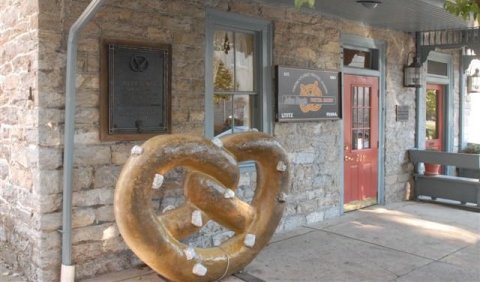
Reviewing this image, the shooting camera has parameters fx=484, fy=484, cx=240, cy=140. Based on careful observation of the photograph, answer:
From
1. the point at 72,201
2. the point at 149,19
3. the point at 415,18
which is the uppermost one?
the point at 415,18

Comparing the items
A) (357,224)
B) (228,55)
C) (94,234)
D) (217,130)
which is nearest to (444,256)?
(357,224)

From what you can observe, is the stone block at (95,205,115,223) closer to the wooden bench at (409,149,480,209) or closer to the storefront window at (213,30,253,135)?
the storefront window at (213,30,253,135)

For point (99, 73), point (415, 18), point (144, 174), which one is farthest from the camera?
point (415, 18)

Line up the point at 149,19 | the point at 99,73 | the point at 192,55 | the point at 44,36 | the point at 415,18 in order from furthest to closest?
1. the point at 415,18
2. the point at 192,55
3. the point at 149,19
4. the point at 99,73
5. the point at 44,36

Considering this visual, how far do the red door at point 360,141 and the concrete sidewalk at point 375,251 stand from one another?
0.42 metres

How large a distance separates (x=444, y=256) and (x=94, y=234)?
3.46m

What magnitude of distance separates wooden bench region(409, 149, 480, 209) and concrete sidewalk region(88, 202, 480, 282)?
54 cm

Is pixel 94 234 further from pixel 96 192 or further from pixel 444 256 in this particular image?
pixel 444 256

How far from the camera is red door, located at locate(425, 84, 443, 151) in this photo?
8844 mm

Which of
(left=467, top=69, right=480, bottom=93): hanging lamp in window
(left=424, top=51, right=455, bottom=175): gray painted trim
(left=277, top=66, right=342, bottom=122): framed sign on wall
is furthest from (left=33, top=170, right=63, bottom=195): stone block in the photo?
(left=467, top=69, right=480, bottom=93): hanging lamp in window

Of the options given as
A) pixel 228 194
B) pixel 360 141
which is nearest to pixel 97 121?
pixel 228 194

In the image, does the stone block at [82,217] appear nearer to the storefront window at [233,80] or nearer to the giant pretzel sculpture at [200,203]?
the giant pretzel sculpture at [200,203]

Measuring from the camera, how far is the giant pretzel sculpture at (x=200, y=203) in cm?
355

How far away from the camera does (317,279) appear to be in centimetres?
427
